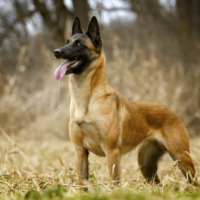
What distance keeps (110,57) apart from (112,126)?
6.39 m

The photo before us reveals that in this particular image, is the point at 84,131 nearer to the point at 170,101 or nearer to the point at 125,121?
the point at 125,121

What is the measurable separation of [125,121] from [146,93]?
331 cm

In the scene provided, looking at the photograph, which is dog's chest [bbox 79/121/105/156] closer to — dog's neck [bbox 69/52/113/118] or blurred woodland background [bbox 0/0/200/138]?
dog's neck [bbox 69/52/113/118]

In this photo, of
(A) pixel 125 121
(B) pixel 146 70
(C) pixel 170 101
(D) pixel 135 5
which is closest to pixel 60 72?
(A) pixel 125 121

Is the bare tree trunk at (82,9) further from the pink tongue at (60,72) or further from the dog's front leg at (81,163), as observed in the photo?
the dog's front leg at (81,163)

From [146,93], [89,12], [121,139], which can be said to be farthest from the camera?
[89,12]

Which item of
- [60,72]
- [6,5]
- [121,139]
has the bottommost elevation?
[121,139]

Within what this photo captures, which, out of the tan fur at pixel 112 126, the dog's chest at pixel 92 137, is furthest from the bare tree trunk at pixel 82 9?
the dog's chest at pixel 92 137

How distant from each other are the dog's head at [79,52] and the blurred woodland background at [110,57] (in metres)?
3.07

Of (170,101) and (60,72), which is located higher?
(60,72)

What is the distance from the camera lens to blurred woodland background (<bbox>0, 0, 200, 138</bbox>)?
6.10 m

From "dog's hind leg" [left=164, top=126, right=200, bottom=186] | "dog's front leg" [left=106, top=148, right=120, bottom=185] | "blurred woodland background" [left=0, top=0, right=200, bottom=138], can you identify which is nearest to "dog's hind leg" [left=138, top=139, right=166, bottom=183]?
"dog's hind leg" [left=164, top=126, right=200, bottom=186]

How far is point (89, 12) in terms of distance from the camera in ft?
29.0

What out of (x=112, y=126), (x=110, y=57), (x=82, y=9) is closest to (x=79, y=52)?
(x=112, y=126)
